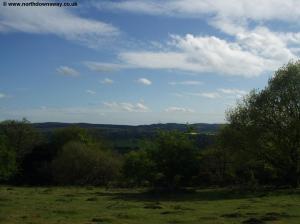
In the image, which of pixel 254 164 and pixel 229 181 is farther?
pixel 229 181

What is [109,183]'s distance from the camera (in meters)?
71.8

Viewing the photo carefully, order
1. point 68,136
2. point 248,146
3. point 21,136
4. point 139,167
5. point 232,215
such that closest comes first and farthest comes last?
point 232,215
point 248,146
point 139,167
point 68,136
point 21,136

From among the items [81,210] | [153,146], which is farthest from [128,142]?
[81,210]

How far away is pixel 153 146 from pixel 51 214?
28516 millimetres

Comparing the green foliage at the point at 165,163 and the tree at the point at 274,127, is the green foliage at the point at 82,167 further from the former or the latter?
the tree at the point at 274,127

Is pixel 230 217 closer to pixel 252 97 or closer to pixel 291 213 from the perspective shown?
pixel 291 213

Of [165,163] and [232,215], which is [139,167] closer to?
[165,163]

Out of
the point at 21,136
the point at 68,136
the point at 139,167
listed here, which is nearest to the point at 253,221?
the point at 139,167

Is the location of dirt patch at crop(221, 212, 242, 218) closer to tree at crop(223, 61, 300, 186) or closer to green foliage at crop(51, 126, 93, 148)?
tree at crop(223, 61, 300, 186)

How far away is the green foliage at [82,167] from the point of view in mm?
76938

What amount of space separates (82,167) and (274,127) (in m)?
34.6

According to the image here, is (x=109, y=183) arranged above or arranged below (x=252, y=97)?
below

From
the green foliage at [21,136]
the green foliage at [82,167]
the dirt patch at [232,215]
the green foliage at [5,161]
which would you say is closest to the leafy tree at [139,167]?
the green foliage at [5,161]

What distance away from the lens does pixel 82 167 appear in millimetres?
77312
